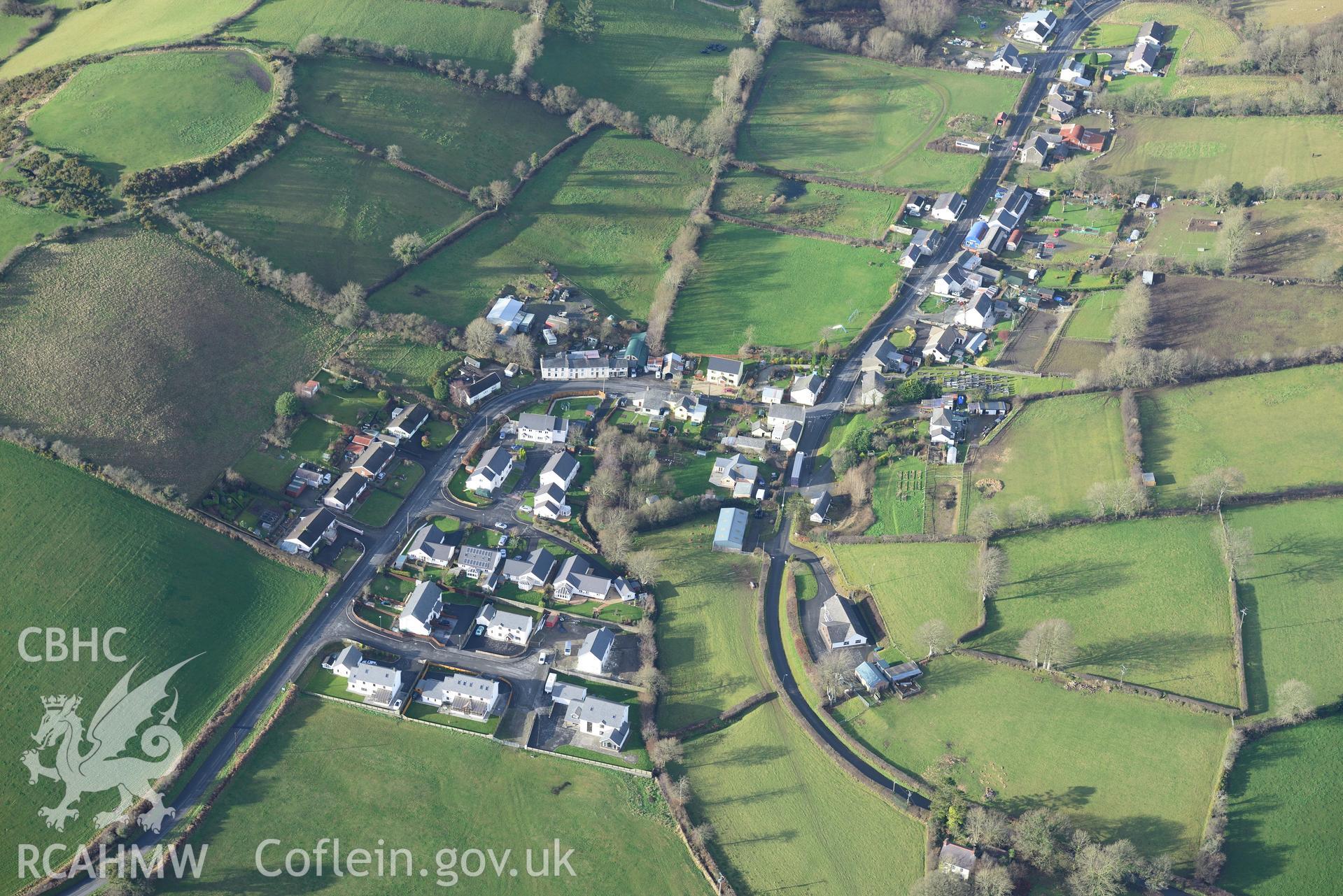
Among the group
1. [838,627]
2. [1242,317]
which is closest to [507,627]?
[838,627]

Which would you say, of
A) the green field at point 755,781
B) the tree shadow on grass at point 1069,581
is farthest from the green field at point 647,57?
the tree shadow on grass at point 1069,581

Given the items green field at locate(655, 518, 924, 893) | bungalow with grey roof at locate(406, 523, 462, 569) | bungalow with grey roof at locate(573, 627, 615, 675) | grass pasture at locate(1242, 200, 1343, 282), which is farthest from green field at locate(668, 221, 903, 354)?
grass pasture at locate(1242, 200, 1343, 282)

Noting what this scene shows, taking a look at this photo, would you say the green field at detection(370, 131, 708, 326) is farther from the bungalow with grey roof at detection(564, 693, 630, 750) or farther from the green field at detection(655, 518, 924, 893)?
the bungalow with grey roof at detection(564, 693, 630, 750)

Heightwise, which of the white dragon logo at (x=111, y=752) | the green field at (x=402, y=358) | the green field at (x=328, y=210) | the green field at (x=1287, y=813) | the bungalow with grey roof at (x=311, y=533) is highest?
the green field at (x=328, y=210)

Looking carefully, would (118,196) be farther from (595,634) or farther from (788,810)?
(788,810)

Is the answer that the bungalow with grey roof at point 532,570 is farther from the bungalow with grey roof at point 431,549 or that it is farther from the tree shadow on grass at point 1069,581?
the tree shadow on grass at point 1069,581

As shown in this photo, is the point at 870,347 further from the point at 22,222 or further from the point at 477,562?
the point at 22,222
